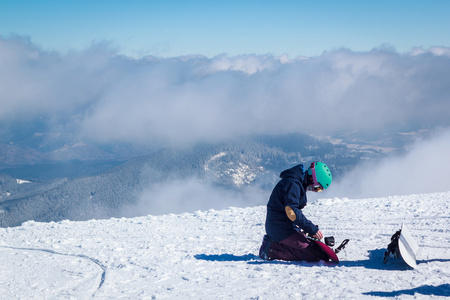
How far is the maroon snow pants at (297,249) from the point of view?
7.41 m

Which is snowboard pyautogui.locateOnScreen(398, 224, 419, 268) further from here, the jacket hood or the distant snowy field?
the jacket hood

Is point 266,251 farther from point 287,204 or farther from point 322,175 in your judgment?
point 322,175

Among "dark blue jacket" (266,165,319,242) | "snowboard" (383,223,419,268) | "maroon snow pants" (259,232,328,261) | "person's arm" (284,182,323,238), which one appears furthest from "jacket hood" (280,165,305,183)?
"snowboard" (383,223,419,268)

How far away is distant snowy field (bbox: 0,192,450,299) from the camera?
5.96m

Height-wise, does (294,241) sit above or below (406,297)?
above

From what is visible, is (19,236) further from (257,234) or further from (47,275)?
(257,234)

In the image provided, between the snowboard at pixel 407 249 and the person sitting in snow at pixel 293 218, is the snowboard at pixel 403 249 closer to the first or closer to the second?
the snowboard at pixel 407 249

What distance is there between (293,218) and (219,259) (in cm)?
236

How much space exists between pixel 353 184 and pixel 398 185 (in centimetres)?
2258

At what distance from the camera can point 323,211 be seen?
13.5 metres

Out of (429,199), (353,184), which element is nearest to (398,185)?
(353,184)

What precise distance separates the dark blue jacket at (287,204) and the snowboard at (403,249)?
1.54 meters

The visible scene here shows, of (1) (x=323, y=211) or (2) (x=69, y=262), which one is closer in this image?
(2) (x=69, y=262)

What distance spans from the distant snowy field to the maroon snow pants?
214mm
